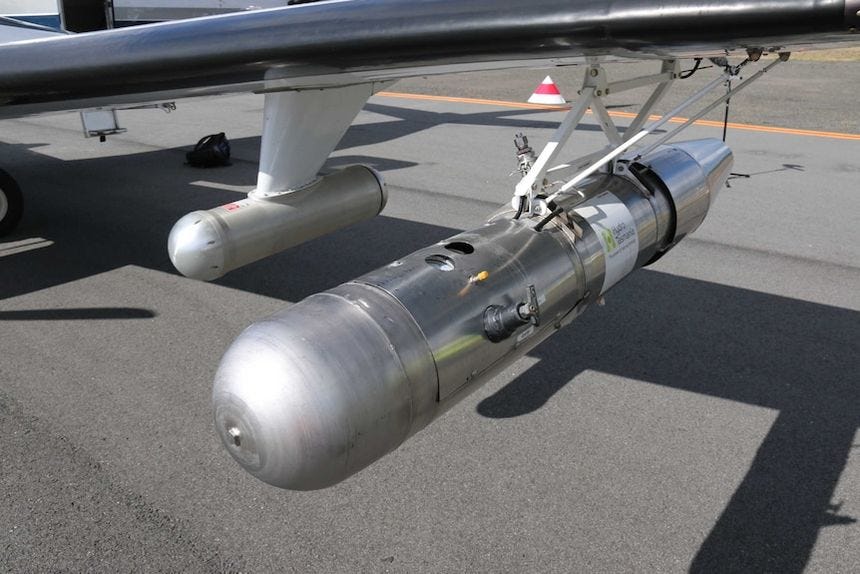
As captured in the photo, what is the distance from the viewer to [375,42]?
11.6 feet

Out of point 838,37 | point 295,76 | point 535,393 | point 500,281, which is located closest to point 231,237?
point 295,76

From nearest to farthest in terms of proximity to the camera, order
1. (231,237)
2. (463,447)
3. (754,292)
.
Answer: (463,447), (231,237), (754,292)

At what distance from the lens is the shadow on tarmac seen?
342 cm

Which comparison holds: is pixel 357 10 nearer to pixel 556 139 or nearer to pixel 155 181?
pixel 556 139

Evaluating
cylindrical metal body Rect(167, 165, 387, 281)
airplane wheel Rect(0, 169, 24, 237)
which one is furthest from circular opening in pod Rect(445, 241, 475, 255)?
airplane wheel Rect(0, 169, 24, 237)

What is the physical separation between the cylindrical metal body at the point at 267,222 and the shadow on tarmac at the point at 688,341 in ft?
2.32

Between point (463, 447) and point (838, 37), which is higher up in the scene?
point (838, 37)

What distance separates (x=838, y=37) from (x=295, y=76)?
2.84 meters

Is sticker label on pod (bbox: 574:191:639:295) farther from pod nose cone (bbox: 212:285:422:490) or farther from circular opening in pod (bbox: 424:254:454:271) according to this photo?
pod nose cone (bbox: 212:285:422:490)

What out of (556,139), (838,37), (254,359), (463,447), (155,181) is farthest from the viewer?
(155,181)

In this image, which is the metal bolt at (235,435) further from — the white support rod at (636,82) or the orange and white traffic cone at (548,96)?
the orange and white traffic cone at (548,96)

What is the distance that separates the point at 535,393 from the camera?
4434 millimetres

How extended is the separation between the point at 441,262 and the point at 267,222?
254 cm

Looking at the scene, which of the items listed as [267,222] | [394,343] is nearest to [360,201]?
[267,222]
